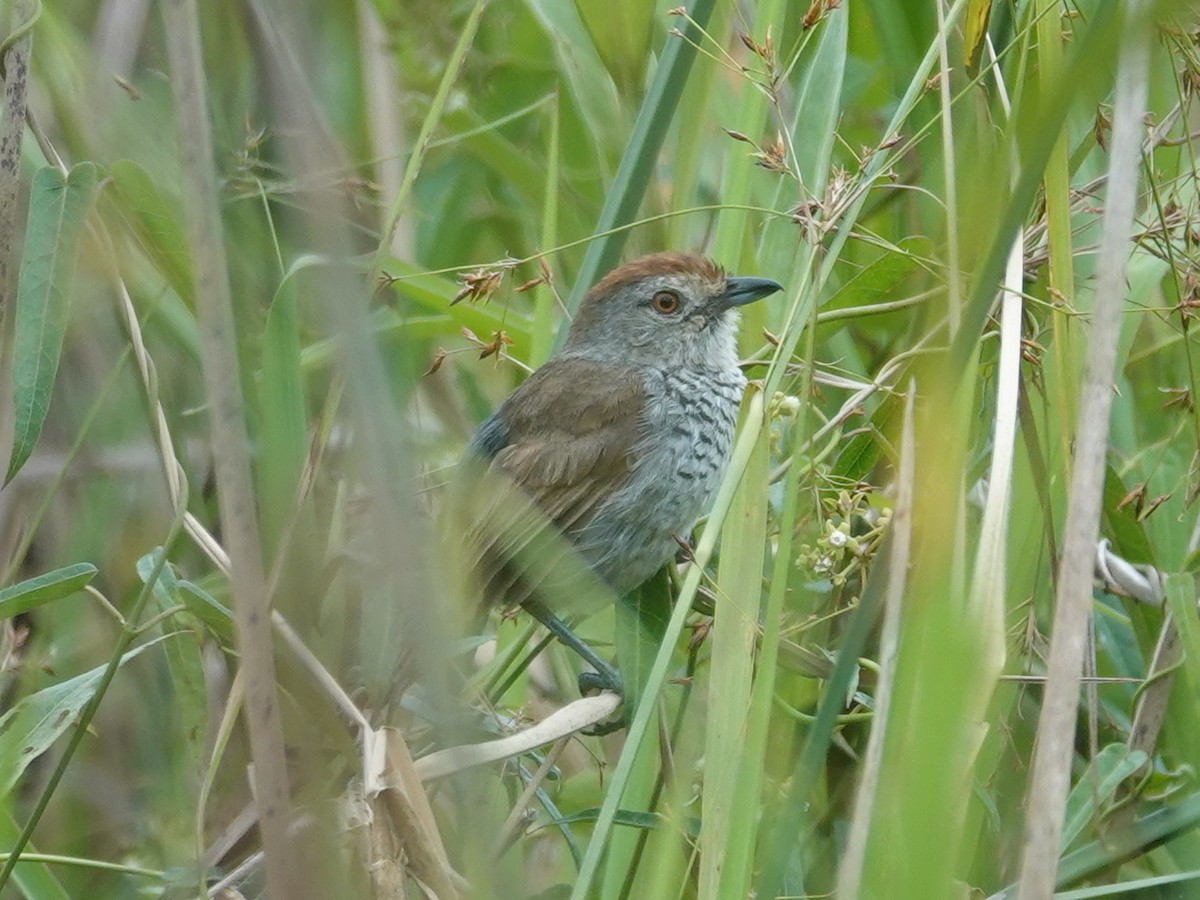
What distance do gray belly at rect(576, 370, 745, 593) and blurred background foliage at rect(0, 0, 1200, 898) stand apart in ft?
0.52

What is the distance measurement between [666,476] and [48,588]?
5.34 feet

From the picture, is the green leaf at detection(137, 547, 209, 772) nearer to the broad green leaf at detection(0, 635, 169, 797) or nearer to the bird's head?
the broad green leaf at detection(0, 635, 169, 797)

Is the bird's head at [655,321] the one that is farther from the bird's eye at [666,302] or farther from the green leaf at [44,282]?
the green leaf at [44,282]

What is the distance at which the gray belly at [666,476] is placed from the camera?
3152 millimetres

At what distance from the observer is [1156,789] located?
230cm

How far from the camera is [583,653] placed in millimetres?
2729

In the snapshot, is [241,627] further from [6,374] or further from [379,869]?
[6,374]

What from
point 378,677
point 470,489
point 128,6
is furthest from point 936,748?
point 128,6

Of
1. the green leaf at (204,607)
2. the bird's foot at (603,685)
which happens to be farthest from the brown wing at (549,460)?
the green leaf at (204,607)

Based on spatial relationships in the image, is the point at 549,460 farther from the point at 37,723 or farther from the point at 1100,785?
the point at 1100,785

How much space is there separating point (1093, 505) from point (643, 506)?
1885 millimetres

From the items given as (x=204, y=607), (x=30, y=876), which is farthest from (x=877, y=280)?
(x=30, y=876)

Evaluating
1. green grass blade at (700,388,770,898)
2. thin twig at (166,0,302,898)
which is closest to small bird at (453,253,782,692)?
green grass blade at (700,388,770,898)

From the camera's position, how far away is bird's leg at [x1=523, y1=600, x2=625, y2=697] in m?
2.72
